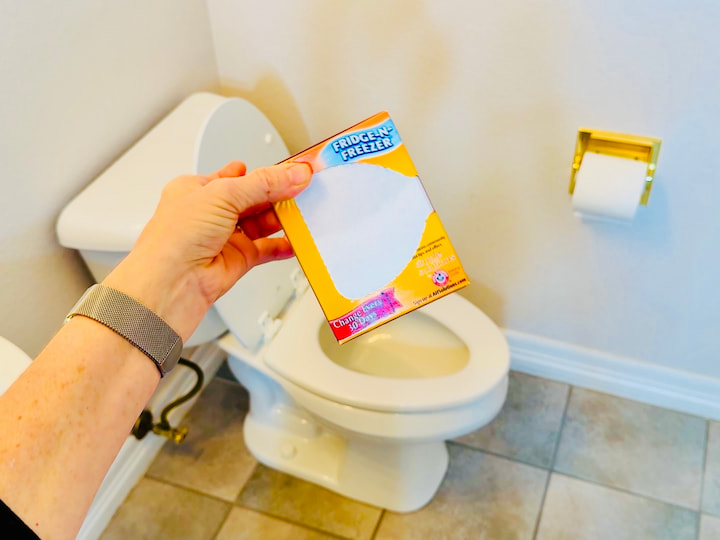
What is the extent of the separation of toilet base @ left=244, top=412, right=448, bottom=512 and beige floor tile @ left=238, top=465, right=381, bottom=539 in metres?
0.02

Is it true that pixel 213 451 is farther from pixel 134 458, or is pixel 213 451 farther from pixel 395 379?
pixel 395 379

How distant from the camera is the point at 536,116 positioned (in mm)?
1115

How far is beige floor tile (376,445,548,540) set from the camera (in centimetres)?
128

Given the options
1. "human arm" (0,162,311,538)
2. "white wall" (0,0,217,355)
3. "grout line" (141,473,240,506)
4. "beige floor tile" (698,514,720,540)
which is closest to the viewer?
"human arm" (0,162,311,538)

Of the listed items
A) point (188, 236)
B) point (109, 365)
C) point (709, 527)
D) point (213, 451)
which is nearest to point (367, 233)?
point (188, 236)

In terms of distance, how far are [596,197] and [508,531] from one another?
0.69 metres

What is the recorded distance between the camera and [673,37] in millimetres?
954

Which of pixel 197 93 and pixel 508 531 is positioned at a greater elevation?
pixel 197 93

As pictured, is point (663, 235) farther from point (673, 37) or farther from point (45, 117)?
point (45, 117)

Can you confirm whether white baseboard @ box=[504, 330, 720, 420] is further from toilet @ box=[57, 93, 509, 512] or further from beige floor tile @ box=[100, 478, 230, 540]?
beige floor tile @ box=[100, 478, 230, 540]

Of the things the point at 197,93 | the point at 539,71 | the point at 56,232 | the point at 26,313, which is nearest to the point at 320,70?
the point at 197,93

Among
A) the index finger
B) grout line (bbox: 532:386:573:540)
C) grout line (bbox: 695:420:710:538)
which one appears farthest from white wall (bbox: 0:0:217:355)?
grout line (bbox: 695:420:710:538)

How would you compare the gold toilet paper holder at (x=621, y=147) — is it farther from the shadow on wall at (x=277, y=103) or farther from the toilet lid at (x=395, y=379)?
the shadow on wall at (x=277, y=103)

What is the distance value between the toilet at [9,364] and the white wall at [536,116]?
76cm
